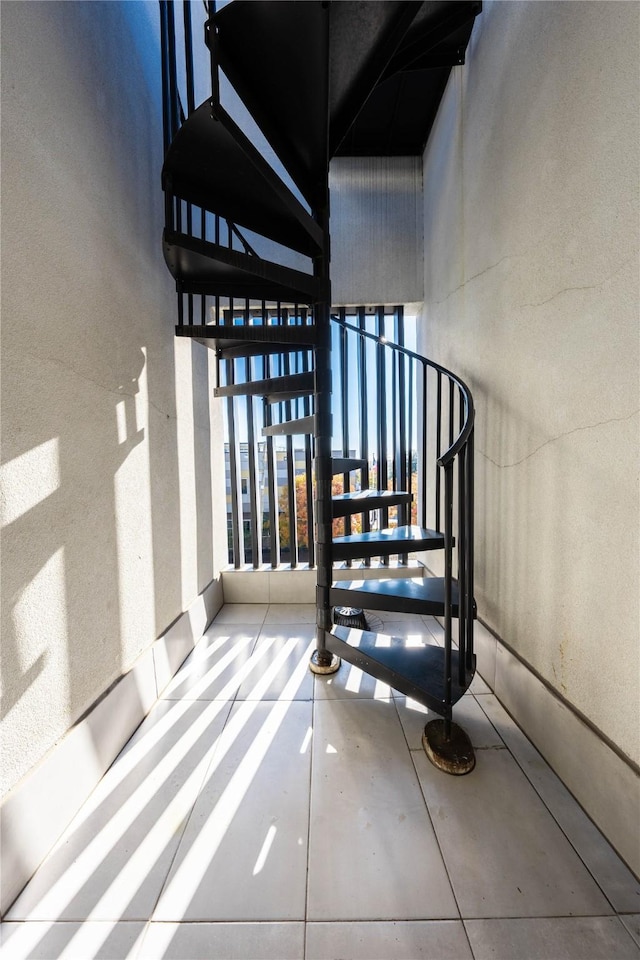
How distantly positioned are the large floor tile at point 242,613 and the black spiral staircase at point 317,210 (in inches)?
28.7

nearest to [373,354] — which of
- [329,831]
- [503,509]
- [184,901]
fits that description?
[503,509]

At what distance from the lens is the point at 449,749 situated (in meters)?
1.35

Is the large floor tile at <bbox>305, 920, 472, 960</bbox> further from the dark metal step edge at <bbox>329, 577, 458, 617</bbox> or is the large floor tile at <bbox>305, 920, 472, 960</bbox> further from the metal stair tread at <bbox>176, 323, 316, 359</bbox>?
the metal stair tread at <bbox>176, 323, 316, 359</bbox>

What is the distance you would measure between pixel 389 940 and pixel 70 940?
75 centimetres

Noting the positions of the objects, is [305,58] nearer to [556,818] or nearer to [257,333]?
→ [257,333]

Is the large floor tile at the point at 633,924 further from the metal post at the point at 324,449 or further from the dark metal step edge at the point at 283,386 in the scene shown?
the dark metal step edge at the point at 283,386

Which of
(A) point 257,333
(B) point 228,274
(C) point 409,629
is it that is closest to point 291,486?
(C) point 409,629

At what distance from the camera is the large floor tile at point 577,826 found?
0.94 meters

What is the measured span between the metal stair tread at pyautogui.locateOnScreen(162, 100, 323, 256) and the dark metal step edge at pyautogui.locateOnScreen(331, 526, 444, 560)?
1.44m

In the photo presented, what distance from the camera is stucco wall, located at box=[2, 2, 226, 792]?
1.01m

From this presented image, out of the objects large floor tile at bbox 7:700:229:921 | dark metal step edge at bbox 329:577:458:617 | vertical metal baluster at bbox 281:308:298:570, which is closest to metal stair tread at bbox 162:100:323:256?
vertical metal baluster at bbox 281:308:298:570

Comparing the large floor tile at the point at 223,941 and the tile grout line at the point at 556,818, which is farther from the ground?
the large floor tile at the point at 223,941

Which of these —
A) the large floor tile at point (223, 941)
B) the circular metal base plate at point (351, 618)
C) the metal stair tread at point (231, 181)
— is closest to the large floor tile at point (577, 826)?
the large floor tile at point (223, 941)

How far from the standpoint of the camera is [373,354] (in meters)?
2.91
